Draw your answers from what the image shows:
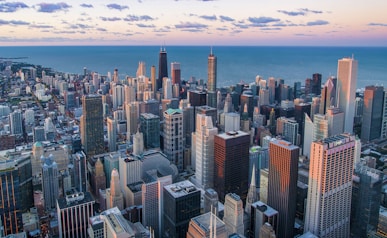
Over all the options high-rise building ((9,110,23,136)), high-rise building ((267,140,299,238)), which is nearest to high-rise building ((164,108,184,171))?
high-rise building ((267,140,299,238))

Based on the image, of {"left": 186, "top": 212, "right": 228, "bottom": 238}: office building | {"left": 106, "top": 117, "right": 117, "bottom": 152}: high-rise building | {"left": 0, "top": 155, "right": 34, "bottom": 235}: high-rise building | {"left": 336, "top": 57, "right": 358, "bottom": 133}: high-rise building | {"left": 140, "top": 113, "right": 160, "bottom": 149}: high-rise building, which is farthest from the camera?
{"left": 336, "top": 57, "right": 358, "bottom": 133}: high-rise building

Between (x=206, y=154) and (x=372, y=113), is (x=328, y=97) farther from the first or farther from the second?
(x=206, y=154)

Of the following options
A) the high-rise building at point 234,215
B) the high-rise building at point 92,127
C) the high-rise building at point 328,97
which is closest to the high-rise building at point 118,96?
the high-rise building at point 92,127

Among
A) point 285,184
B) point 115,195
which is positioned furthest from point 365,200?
point 115,195

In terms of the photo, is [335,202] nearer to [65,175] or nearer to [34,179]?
[65,175]

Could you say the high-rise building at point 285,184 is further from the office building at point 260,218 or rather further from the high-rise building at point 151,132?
the high-rise building at point 151,132

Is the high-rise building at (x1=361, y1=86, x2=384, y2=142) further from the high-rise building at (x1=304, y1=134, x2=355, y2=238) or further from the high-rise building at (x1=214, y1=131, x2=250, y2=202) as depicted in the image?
the high-rise building at (x1=304, y1=134, x2=355, y2=238)
